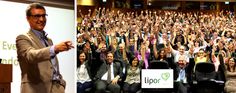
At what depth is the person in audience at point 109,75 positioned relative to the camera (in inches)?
295

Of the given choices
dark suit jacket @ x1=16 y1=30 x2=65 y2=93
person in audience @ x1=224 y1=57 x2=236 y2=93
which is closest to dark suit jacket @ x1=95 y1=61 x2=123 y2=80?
person in audience @ x1=224 y1=57 x2=236 y2=93

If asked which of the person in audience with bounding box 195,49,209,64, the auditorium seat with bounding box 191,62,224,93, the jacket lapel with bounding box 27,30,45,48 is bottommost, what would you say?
the auditorium seat with bounding box 191,62,224,93

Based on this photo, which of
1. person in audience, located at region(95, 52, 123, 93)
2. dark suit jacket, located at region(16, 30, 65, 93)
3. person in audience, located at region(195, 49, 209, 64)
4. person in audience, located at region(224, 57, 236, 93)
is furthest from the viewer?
person in audience, located at region(195, 49, 209, 64)

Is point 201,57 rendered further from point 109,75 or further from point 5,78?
point 5,78

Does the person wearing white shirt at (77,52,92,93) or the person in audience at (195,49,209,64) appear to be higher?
the person in audience at (195,49,209,64)

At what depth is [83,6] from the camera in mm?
6887

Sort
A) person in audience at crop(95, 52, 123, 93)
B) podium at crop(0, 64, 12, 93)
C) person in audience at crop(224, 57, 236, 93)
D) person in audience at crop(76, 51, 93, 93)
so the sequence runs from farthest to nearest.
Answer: person in audience at crop(95, 52, 123, 93) < person in audience at crop(224, 57, 236, 93) < person in audience at crop(76, 51, 93, 93) < podium at crop(0, 64, 12, 93)

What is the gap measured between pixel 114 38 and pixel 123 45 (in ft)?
0.74

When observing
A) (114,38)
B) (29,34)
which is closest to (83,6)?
(114,38)

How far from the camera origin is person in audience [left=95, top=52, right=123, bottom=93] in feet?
24.6

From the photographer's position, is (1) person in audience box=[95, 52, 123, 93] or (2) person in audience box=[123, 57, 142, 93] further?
(2) person in audience box=[123, 57, 142, 93]

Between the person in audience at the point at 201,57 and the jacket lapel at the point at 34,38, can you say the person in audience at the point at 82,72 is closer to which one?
the person in audience at the point at 201,57

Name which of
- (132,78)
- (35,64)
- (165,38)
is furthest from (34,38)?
(132,78)

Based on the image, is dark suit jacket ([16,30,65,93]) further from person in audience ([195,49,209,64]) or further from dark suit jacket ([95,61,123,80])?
person in audience ([195,49,209,64])
